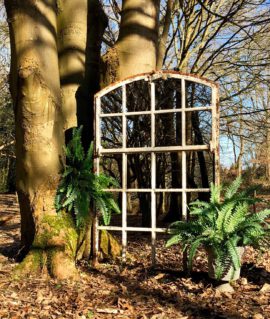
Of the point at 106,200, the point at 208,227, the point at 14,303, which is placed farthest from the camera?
the point at 106,200

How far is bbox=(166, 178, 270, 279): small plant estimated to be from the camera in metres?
3.75

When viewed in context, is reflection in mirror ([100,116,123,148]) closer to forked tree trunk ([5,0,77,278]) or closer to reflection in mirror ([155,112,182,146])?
reflection in mirror ([155,112,182,146])

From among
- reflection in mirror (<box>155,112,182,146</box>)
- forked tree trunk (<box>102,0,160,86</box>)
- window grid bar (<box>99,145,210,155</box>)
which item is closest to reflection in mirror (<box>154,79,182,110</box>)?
reflection in mirror (<box>155,112,182,146</box>)

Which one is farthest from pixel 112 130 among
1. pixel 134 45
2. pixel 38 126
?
pixel 38 126

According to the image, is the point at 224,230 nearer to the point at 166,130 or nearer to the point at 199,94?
the point at 166,130

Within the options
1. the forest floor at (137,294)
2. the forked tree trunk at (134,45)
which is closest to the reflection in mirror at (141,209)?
the forest floor at (137,294)

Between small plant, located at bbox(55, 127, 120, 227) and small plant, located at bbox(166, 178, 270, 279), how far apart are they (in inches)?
41.2

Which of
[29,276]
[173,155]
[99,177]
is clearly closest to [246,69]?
[173,155]

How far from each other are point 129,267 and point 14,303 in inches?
62.1

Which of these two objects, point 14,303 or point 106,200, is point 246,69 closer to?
point 106,200

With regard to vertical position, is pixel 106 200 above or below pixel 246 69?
below

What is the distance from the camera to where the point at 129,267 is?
478 centimetres

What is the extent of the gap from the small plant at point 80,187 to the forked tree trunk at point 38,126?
113 millimetres

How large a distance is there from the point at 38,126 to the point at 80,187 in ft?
2.75
